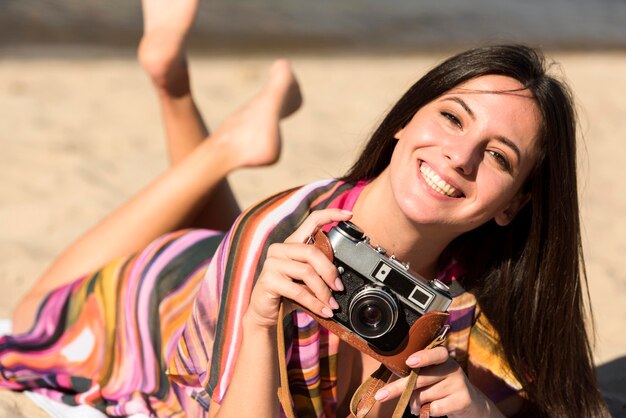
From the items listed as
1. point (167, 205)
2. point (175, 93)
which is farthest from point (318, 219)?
point (175, 93)

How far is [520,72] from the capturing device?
2064 millimetres

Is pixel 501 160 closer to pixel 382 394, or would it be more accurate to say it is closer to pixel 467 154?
pixel 467 154

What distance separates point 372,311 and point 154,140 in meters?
3.00

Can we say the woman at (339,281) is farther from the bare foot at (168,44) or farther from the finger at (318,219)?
the bare foot at (168,44)

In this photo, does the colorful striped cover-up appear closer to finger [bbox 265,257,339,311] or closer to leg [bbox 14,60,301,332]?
leg [bbox 14,60,301,332]

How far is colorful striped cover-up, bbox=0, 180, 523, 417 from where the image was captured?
206cm

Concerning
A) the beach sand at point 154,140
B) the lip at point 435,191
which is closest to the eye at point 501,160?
the lip at point 435,191

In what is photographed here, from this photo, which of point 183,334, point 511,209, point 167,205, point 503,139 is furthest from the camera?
point 167,205

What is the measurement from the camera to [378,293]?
1764mm

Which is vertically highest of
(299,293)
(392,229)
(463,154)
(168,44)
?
(168,44)

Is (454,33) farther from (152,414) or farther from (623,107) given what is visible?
(152,414)

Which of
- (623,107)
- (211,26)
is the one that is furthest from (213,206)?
(211,26)

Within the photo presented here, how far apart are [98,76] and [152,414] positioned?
3.31 m

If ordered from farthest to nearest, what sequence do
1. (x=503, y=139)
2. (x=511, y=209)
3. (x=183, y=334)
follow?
(x=183, y=334) < (x=511, y=209) < (x=503, y=139)
